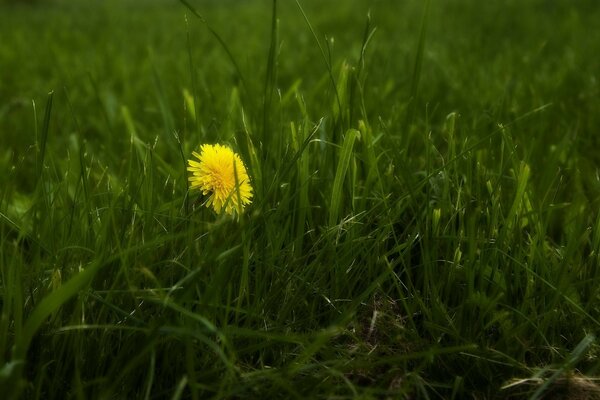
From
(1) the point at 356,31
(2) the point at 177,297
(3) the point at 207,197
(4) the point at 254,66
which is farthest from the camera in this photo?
(1) the point at 356,31

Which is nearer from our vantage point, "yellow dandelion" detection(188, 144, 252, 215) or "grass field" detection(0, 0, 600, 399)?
"grass field" detection(0, 0, 600, 399)

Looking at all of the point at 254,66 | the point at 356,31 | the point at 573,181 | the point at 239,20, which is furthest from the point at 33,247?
the point at 239,20

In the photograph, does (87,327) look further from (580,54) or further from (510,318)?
(580,54)

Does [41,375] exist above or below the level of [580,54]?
above

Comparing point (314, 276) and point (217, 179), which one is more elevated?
point (217, 179)

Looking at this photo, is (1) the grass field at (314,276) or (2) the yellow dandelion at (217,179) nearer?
(1) the grass field at (314,276)

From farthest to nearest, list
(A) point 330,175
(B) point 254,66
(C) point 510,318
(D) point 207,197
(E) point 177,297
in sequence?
(B) point 254,66, (A) point 330,175, (D) point 207,197, (C) point 510,318, (E) point 177,297

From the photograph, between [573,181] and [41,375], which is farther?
[573,181]

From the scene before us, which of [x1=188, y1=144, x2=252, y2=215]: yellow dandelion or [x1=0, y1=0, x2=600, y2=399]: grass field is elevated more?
[x1=188, y1=144, x2=252, y2=215]: yellow dandelion

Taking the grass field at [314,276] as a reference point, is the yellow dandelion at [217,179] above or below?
above
